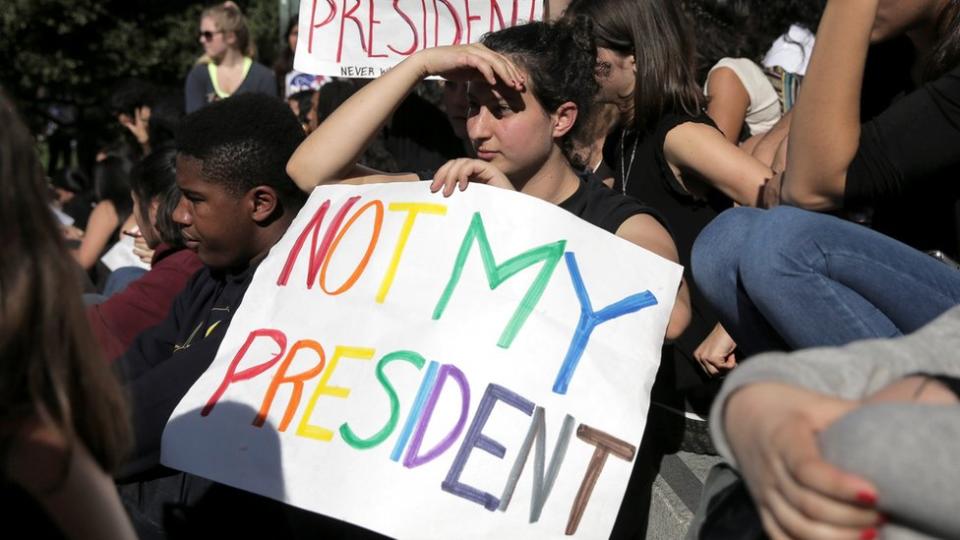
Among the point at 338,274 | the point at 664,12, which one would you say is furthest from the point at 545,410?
the point at 664,12

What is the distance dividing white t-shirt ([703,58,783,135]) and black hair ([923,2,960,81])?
1424 mm

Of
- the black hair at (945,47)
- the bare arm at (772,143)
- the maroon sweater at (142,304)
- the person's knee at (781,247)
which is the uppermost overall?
the black hair at (945,47)

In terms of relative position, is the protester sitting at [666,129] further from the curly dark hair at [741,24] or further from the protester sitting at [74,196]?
the protester sitting at [74,196]

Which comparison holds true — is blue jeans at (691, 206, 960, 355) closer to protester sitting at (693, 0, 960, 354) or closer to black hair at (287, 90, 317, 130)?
protester sitting at (693, 0, 960, 354)

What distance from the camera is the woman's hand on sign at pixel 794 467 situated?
4.33 ft

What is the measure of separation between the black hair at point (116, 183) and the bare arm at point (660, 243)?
4.59 meters

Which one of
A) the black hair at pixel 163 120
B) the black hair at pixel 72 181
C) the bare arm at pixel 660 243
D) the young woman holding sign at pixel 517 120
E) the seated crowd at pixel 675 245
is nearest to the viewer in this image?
the seated crowd at pixel 675 245

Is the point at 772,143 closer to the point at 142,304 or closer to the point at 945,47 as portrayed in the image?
the point at 945,47

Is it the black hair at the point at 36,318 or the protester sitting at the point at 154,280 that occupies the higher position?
the black hair at the point at 36,318

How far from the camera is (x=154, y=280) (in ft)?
12.1

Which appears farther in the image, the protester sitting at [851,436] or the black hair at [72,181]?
the black hair at [72,181]

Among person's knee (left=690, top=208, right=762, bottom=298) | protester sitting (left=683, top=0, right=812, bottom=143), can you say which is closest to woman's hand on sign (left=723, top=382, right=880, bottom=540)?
person's knee (left=690, top=208, right=762, bottom=298)

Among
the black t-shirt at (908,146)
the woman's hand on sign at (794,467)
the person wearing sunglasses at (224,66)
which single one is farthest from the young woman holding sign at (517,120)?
the person wearing sunglasses at (224,66)

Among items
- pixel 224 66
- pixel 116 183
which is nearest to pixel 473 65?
pixel 116 183
